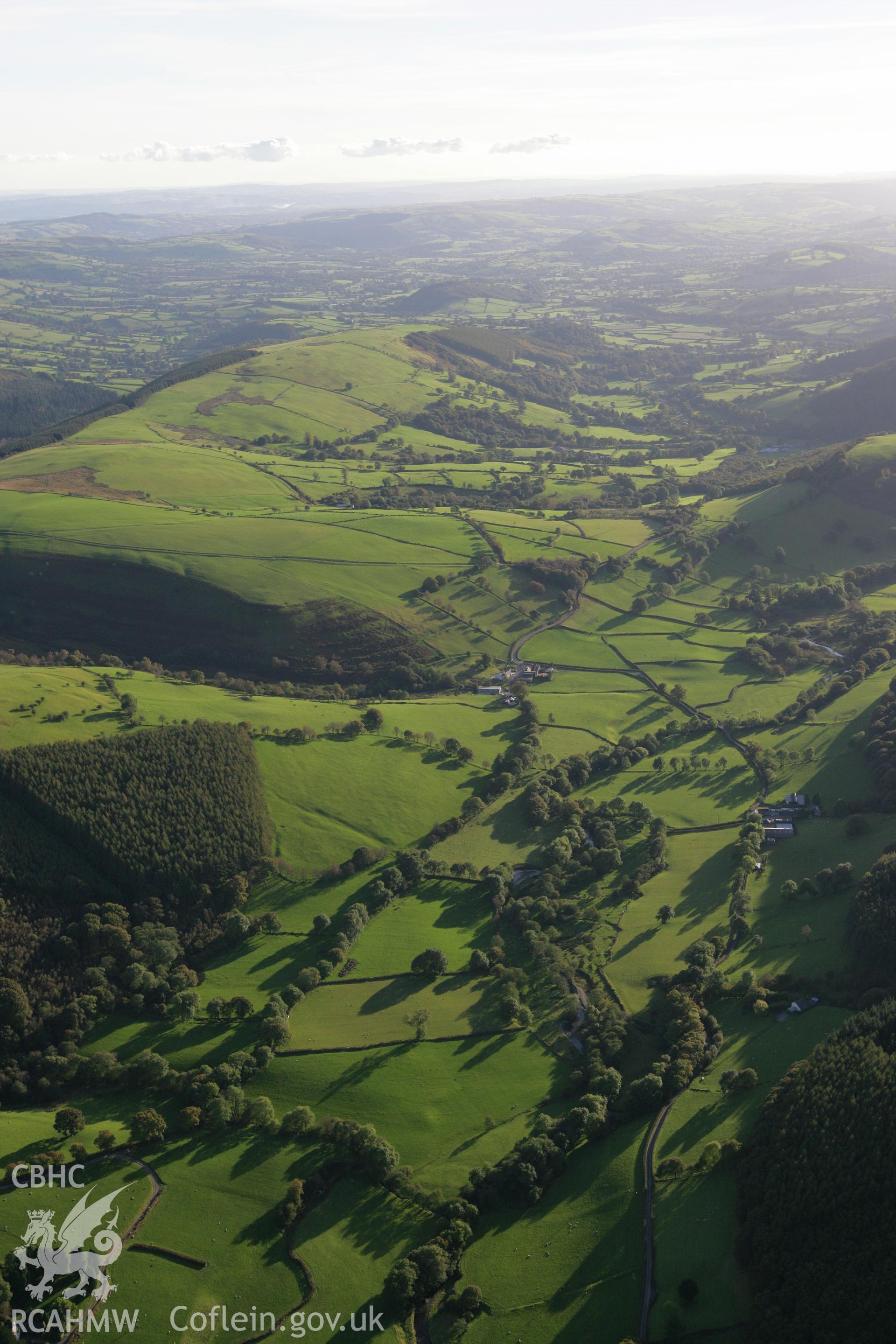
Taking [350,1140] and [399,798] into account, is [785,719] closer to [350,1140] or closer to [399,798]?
[399,798]

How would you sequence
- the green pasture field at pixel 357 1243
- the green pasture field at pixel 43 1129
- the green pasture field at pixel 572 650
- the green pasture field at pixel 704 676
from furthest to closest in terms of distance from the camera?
the green pasture field at pixel 572 650, the green pasture field at pixel 704 676, the green pasture field at pixel 43 1129, the green pasture field at pixel 357 1243

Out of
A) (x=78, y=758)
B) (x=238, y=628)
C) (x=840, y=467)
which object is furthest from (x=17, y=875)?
(x=840, y=467)

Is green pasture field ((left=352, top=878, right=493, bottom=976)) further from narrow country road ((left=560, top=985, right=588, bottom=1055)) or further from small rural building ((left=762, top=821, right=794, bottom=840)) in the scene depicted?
small rural building ((left=762, top=821, right=794, bottom=840))

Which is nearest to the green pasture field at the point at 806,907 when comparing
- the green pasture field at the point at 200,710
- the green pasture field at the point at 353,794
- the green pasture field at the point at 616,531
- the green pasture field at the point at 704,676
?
the green pasture field at the point at 704,676

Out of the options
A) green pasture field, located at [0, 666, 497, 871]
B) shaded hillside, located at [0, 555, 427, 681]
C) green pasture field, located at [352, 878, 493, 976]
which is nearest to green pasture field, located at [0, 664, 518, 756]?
green pasture field, located at [0, 666, 497, 871]

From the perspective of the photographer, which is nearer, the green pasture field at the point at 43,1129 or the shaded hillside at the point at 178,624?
the green pasture field at the point at 43,1129

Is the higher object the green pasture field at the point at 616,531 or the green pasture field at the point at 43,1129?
the green pasture field at the point at 616,531

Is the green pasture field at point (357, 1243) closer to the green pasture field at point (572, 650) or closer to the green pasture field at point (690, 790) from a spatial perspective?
the green pasture field at point (690, 790)

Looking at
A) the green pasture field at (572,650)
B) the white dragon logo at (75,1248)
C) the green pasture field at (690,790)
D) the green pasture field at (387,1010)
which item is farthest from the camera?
the green pasture field at (572,650)
